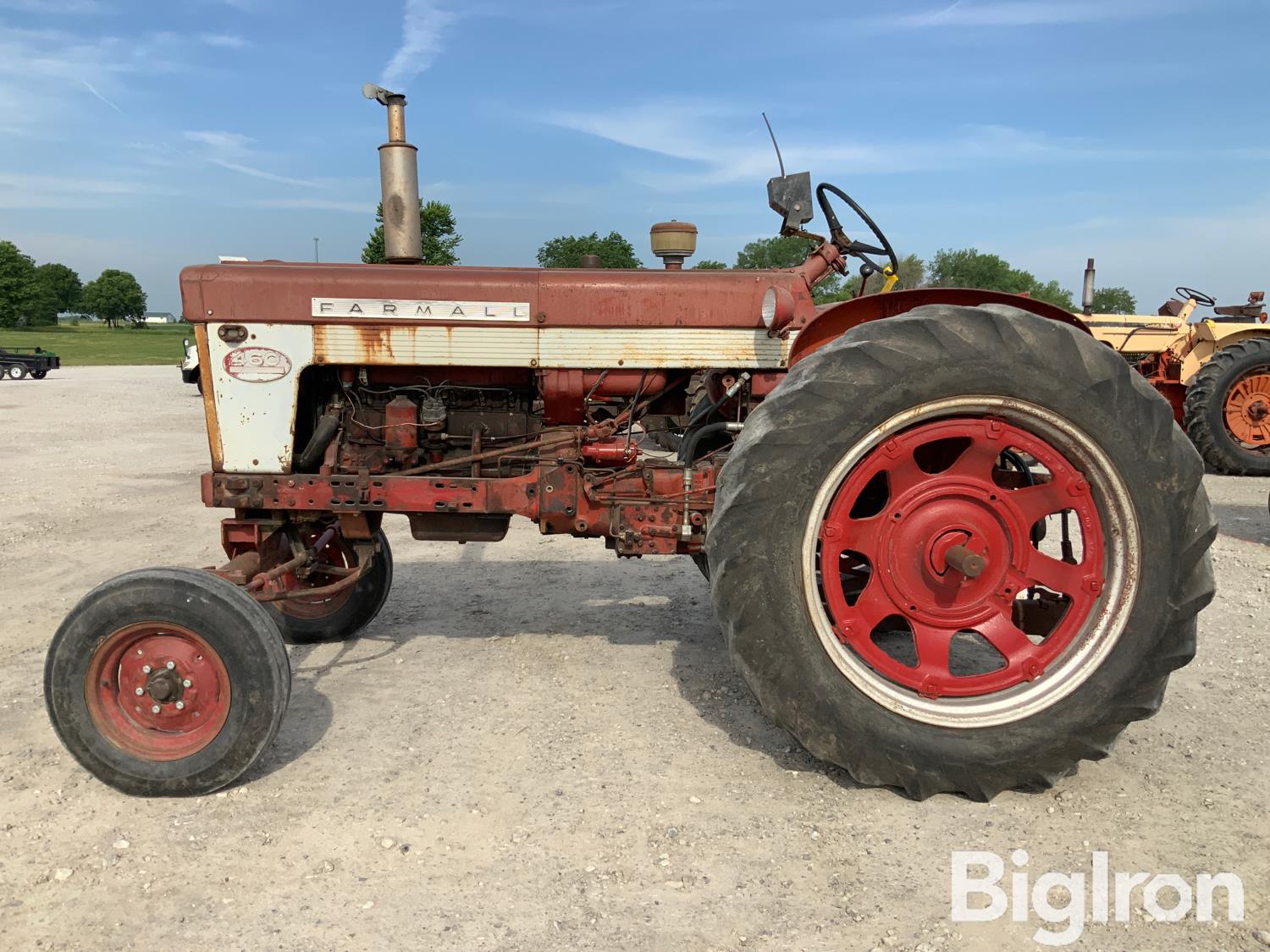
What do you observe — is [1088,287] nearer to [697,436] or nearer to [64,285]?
[697,436]

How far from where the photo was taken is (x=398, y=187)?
3541 millimetres

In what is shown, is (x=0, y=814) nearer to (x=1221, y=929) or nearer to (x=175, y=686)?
(x=175, y=686)

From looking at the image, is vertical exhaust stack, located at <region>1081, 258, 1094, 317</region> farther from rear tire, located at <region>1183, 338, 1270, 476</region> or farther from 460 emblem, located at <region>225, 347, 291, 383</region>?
460 emblem, located at <region>225, 347, 291, 383</region>

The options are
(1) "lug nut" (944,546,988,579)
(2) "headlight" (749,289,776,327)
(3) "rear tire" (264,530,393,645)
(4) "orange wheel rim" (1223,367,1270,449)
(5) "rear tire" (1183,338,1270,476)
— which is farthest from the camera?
(4) "orange wheel rim" (1223,367,1270,449)

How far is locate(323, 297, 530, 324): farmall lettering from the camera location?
3.28 m

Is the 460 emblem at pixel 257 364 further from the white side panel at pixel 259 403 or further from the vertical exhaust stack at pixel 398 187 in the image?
the vertical exhaust stack at pixel 398 187

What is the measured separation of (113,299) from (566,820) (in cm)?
12181

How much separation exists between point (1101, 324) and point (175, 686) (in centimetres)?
1194

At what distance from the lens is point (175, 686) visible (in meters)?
2.72

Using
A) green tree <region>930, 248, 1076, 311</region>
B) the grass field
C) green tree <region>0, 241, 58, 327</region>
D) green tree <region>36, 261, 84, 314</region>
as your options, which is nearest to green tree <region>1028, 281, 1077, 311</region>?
green tree <region>930, 248, 1076, 311</region>

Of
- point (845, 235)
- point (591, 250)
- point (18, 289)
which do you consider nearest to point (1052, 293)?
point (591, 250)

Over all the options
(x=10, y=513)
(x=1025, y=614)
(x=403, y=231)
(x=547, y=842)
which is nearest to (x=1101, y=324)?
(x=1025, y=614)

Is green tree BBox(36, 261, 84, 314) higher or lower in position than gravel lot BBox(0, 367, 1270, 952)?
higher

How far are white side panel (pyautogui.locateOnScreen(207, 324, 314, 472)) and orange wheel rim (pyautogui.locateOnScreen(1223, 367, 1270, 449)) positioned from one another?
10571 mm
